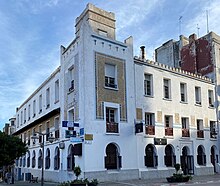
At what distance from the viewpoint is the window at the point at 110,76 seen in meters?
23.0

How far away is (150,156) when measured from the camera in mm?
24688

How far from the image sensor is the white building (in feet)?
70.5

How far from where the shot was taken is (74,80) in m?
23.4

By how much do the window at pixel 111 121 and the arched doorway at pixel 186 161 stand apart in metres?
8.22

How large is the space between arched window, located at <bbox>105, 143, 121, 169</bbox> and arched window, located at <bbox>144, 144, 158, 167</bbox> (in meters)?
3.15

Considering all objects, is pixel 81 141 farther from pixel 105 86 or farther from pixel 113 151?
pixel 105 86

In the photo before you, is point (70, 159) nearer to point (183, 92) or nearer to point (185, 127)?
point (185, 127)

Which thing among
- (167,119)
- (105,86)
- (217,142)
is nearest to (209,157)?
(217,142)

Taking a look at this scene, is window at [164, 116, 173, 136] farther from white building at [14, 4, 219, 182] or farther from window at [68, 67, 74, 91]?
window at [68, 67, 74, 91]

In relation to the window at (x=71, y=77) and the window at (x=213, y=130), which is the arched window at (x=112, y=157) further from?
the window at (x=213, y=130)

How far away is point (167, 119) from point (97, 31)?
9.83 metres

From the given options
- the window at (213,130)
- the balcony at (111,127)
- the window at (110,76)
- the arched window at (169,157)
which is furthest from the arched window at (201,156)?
the window at (110,76)

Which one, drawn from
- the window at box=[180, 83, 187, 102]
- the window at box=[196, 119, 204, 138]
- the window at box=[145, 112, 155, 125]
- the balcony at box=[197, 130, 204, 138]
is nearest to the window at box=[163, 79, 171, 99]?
the window at box=[180, 83, 187, 102]

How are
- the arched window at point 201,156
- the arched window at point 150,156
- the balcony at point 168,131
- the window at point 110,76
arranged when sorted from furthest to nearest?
the arched window at point 201,156 → the balcony at point 168,131 → the arched window at point 150,156 → the window at point 110,76
